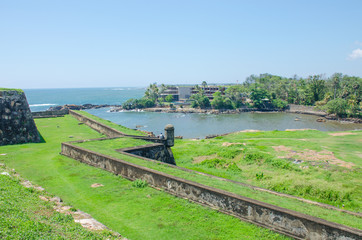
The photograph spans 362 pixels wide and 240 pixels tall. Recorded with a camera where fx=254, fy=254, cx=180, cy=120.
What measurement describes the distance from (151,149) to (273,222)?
1015 centimetres

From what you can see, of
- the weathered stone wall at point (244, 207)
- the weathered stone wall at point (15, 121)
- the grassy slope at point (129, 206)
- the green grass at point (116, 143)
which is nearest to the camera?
the weathered stone wall at point (244, 207)

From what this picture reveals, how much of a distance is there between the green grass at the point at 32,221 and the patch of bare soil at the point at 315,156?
18.5 metres

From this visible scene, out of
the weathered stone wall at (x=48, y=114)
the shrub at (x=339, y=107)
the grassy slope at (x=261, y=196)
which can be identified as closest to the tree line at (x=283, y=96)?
the shrub at (x=339, y=107)

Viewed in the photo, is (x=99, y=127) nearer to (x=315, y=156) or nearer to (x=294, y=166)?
(x=294, y=166)

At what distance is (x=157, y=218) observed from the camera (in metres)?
8.50

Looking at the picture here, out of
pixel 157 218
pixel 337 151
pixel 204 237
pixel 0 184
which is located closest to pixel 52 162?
pixel 0 184

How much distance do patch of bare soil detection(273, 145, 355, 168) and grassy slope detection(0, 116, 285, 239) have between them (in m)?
15.0

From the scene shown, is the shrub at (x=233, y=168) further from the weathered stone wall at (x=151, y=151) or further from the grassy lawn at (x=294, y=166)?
the weathered stone wall at (x=151, y=151)

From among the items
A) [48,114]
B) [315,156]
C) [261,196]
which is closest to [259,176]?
[315,156]

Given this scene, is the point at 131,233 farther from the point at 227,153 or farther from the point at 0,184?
the point at 227,153

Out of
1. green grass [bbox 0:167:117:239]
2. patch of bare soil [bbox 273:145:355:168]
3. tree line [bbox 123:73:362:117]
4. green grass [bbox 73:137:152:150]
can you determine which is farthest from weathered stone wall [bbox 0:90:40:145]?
tree line [bbox 123:73:362:117]

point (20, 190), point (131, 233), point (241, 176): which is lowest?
point (241, 176)

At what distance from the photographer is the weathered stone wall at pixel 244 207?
685cm

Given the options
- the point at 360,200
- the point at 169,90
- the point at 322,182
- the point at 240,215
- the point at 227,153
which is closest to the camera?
the point at 240,215
